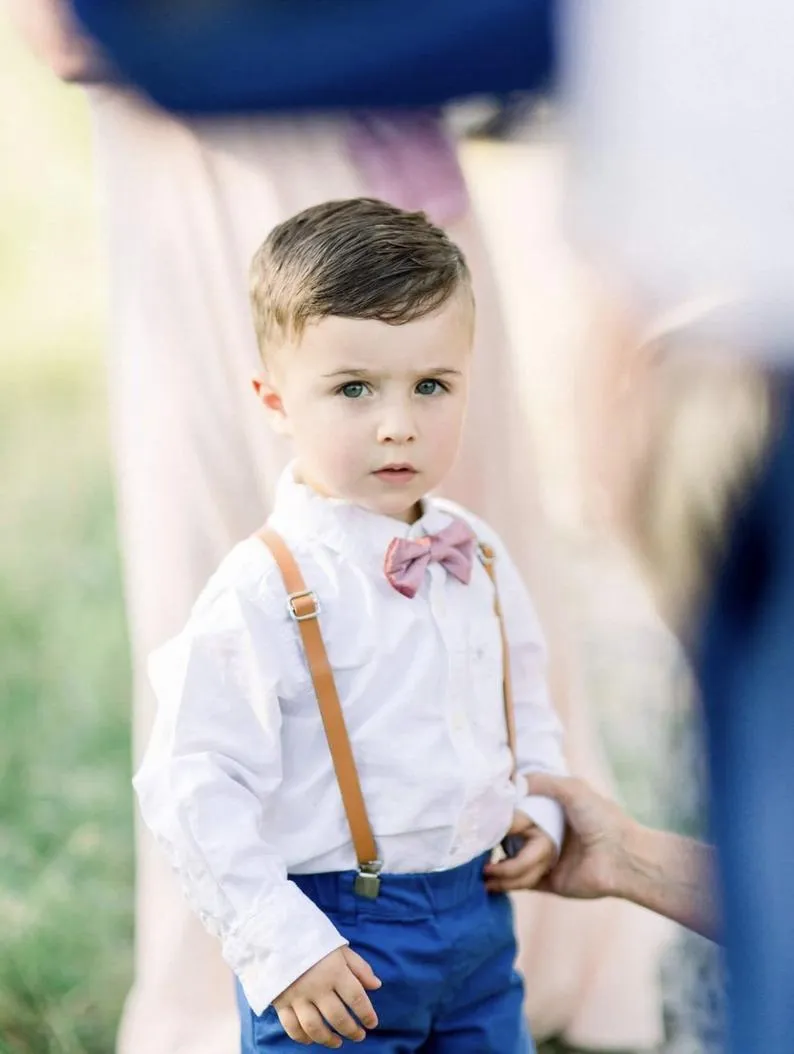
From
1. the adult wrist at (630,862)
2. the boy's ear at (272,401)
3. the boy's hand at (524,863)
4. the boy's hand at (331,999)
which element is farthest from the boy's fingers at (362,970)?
the boy's ear at (272,401)

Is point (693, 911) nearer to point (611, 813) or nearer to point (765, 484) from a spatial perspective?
point (611, 813)

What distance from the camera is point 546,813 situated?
1.91 meters

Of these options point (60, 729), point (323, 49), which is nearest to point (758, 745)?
point (323, 49)

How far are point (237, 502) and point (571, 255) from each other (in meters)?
1.54

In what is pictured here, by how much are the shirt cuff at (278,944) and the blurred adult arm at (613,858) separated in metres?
0.49

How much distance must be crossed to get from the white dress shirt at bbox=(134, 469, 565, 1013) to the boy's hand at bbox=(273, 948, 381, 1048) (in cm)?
2

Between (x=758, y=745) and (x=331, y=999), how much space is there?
1001 mm

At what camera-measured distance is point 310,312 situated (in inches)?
62.9

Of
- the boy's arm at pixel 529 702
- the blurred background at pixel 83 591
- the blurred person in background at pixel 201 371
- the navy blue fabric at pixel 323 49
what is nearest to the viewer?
the navy blue fabric at pixel 323 49

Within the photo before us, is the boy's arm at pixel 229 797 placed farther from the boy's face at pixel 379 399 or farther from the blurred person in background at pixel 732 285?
the blurred person in background at pixel 732 285

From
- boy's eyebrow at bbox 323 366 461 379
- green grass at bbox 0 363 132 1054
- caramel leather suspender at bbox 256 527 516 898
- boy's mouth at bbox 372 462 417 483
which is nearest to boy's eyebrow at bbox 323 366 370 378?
boy's eyebrow at bbox 323 366 461 379

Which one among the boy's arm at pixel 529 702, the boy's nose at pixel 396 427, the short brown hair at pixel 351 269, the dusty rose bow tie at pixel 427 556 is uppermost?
the short brown hair at pixel 351 269

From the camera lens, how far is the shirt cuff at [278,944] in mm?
1533

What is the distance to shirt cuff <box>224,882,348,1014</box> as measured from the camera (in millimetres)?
1533
